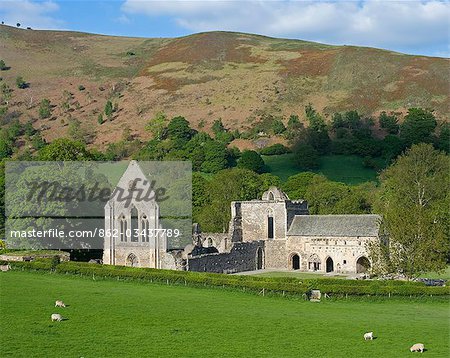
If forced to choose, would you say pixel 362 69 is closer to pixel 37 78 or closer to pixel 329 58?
pixel 329 58

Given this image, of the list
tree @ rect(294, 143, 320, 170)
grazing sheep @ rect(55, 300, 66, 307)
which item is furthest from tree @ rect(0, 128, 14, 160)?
grazing sheep @ rect(55, 300, 66, 307)

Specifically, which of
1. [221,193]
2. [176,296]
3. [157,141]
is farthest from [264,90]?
[176,296]

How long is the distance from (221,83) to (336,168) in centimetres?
6534

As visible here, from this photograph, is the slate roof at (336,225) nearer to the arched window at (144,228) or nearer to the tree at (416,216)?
the tree at (416,216)

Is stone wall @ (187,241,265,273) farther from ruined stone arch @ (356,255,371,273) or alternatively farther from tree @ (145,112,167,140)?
tree @ (145,112,167,140)

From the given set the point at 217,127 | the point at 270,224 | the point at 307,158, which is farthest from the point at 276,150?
the point at 270,224

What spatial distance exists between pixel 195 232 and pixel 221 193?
1772cm

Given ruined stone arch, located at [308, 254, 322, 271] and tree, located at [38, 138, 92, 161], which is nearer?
ruined stone arch, located at [308, 254, 322, 271]

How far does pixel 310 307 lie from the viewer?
3847 cm

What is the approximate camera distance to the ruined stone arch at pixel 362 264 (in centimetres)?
5897

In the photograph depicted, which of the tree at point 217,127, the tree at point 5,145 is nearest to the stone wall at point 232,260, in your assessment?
the tree at point 5,145

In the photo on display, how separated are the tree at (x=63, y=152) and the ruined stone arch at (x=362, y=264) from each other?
27.6m

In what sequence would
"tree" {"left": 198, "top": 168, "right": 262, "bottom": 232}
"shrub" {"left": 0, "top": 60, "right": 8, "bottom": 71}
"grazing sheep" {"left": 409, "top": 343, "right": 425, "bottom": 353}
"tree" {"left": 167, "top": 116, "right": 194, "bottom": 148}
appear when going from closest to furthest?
"grazing sheep" {"left": 409, "top": 343, "right": 425, "bottom": 353}, "tree" {"left": 198, "top": 168, "right": 262, "bottom": 232}, "tree" {"left": 167, "top": 116, "right": 194, "bottom": 148}, "shrub" {"left": 0, "top": 60, "right": 8, "bottom": 71}

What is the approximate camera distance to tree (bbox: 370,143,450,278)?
48906mm
